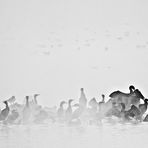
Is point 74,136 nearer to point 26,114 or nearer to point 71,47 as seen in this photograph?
point 26,114

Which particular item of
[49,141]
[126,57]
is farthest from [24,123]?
[126,57]

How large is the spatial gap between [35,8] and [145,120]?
8747mm

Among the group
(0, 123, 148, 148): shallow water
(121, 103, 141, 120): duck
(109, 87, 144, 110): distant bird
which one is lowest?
(0, 123, 148, 148): shallow water

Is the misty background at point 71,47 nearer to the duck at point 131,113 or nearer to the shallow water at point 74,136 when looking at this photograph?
the duck at point 131,113

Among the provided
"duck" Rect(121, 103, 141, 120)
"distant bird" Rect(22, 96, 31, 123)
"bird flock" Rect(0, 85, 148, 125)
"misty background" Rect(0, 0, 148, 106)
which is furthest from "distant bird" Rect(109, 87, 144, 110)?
→ "misty background" Rect(0, 0, 148, 106)

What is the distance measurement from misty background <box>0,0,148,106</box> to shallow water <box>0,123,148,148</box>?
3283 mm

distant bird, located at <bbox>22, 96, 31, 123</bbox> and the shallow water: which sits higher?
distant bird, located at <bbox>22, 96, 31, 123</bbox>

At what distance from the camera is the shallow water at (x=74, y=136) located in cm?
429

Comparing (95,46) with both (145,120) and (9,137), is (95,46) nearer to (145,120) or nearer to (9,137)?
(145,120)

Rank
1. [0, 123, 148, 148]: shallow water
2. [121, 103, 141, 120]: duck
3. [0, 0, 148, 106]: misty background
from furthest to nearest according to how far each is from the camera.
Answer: [0, 0, 148, 106]: misty background → [121, 103, 141, 120]: duck → [0, 123, 148, 148]: shallow water

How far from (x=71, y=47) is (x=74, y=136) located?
7.46 m

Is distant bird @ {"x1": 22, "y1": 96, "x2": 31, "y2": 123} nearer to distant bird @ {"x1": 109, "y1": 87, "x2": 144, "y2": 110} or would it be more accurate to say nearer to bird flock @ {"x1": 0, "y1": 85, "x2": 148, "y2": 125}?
bird flock @ {"x1": 0, "y1": 85, "x2": 148, "y2": 125}

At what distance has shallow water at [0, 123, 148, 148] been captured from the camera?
14.1ft

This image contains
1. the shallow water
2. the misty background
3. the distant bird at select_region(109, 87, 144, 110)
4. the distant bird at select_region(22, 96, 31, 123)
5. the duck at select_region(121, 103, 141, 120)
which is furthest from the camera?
the misty background
